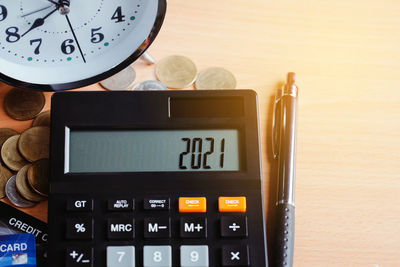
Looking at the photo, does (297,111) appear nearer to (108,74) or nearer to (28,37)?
(108,74)

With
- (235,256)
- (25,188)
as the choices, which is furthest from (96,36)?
(235,256)

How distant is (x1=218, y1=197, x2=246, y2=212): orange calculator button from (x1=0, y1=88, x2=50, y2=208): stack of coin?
0.25 metres

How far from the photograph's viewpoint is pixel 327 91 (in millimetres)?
721

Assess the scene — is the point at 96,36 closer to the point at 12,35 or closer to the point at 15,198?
the point at 12,35

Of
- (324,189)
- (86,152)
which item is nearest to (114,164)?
(86,152)

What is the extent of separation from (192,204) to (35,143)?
257 millimetres

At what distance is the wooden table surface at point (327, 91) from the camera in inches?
25.0

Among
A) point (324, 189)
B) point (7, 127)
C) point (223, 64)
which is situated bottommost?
point (324, 189)

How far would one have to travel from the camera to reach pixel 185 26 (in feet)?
2.49

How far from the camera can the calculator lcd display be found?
0.60 meters

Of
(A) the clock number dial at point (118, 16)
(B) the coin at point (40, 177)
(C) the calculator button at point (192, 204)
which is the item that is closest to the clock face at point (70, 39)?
(A) the clock number dial at point (118, 16)

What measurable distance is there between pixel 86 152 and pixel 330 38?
1.46ft

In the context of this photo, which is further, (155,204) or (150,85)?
(150,85)

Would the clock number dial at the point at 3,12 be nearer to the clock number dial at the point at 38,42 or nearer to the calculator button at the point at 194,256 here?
the clock number dial at the point at 38,42
